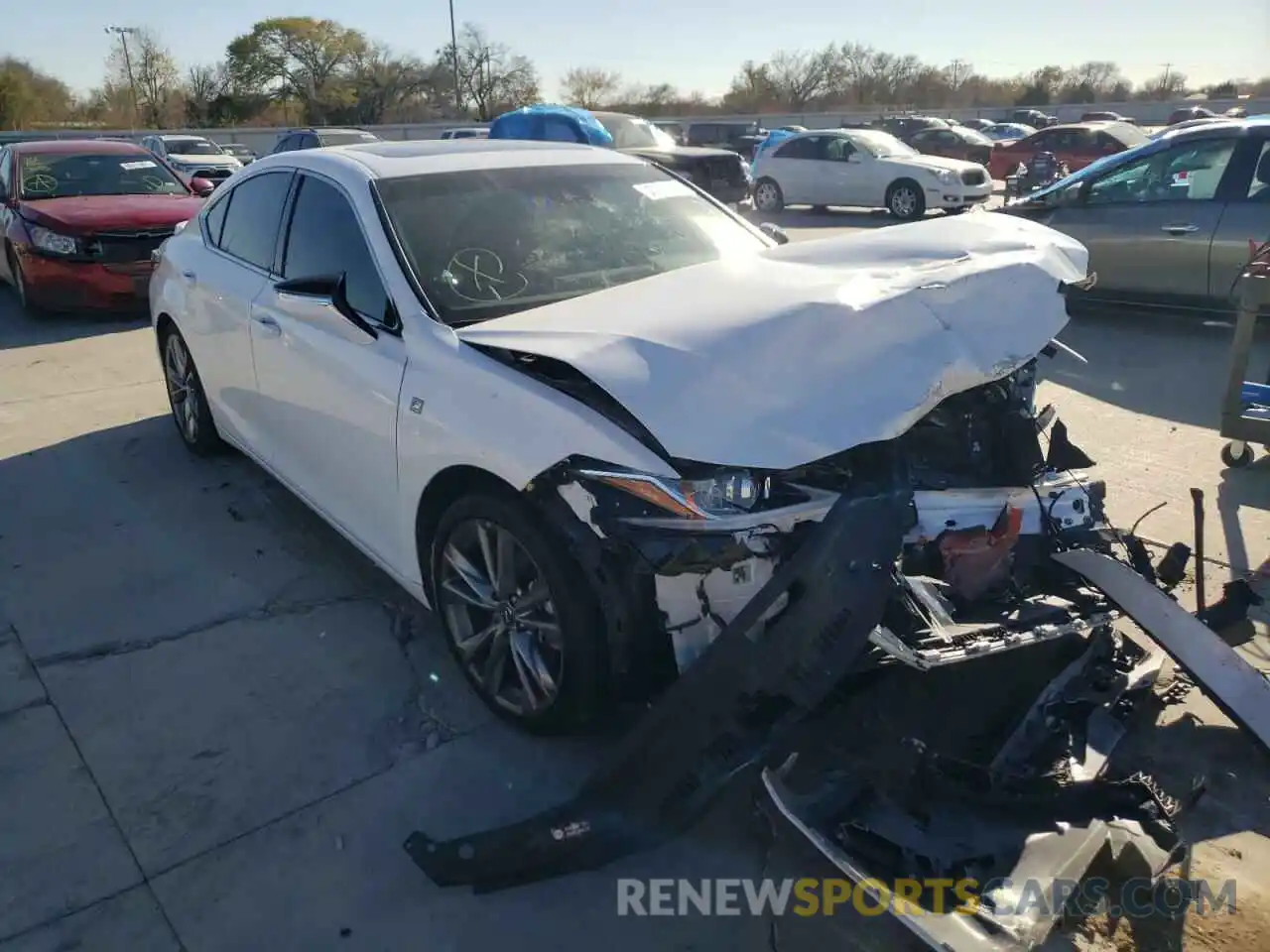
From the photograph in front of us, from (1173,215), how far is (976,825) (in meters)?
7.53

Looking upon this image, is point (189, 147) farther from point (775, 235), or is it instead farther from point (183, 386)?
point (775, 235)

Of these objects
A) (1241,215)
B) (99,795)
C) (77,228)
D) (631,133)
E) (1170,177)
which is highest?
(631,133)

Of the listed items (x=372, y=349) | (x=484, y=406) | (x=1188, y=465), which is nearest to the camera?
(x=484, y=406)

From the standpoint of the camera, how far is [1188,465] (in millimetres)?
5449

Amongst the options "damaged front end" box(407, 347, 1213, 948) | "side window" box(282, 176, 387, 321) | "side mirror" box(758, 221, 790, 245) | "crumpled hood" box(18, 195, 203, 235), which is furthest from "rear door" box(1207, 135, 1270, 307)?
"crumpled hood" box(18, 195, 203, 235)

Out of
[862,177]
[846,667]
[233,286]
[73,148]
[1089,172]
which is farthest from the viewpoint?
[862,177]

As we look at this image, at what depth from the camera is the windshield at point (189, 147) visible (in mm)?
24469

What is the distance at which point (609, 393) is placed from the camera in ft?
8.49

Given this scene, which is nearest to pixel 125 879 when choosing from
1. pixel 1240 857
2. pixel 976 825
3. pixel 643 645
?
pixel 643 645

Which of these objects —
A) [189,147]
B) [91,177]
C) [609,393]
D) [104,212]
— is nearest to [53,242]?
[104,212]

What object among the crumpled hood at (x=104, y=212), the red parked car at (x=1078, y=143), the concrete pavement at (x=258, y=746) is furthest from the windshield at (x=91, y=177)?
the red parked car at (x=1078, y=143)

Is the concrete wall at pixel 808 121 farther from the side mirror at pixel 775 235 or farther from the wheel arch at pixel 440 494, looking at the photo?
the wheel arch at pixel 440 494

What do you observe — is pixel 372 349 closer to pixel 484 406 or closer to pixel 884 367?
pixel 484 406

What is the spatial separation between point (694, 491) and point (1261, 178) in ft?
24.5
